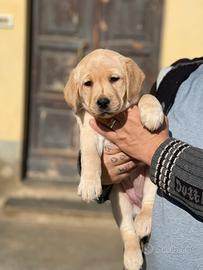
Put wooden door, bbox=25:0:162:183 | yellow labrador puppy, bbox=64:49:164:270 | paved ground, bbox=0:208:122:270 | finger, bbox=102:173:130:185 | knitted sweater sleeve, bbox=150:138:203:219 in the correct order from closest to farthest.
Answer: knitted sweater sleeve, bbox=150:138:203:219
yellow labrador puppy, bbox=64:49:164:270
finger, bbox=102:173:130:185
paved ground, bbox=0:208:122:270
wooden door, bbox=25:0:162:183

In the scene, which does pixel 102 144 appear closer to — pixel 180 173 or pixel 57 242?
pixel 180 173

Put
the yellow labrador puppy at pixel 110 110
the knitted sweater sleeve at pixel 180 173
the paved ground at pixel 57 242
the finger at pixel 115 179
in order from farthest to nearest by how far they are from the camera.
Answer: the paved ground at pixel 57 242 → the finger at pixel 115 179 → the yellow labrador puppy at pixel 110 110 → the knitted sweater sleeve at pixel 180 173

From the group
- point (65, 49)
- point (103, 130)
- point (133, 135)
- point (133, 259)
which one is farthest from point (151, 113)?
point (65, 49)

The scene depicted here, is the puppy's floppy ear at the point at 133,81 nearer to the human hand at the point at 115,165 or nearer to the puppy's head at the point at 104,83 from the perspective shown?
the puppy's head at the point at 104,83

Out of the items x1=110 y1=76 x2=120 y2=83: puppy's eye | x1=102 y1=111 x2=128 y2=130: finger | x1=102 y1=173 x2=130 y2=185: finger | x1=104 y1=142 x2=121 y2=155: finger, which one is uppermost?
x1=110 y1=76 x2=120 y2=83: puppy's eye

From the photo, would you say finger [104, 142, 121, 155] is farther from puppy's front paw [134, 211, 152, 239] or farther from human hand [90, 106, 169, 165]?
puppy's front paw [134, 211, 152, 239]

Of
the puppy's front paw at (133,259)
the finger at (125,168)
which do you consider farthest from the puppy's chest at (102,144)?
the puppy's front paw at (133,259)

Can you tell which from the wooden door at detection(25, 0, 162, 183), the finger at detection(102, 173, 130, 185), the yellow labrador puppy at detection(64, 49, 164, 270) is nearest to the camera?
the yellow labrador puppy at detection(64, 49, 164, 270)

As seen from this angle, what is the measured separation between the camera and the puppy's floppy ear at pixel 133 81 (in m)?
2.42

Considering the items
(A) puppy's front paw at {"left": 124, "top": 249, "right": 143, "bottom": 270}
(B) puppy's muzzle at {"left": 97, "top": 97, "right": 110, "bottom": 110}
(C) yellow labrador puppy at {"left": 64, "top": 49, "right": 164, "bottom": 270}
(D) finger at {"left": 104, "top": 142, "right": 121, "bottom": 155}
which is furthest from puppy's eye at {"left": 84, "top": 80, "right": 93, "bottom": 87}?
(A) puppy's front paw at {"left": 124, "top": 249, "right": 143, "bottom": 270}

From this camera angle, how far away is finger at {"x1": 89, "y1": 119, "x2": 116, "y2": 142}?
2351 mm

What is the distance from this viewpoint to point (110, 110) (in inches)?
91.1

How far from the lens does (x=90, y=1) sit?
5.86 m

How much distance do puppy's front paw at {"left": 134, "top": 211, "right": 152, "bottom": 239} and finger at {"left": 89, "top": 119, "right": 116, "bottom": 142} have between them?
32 centimetres
